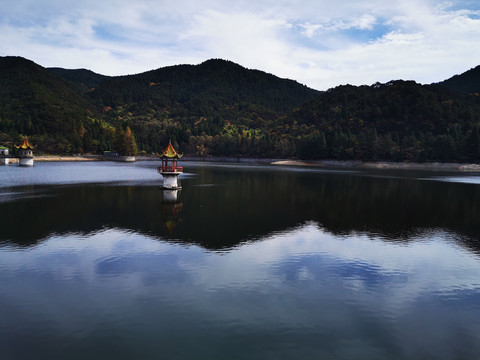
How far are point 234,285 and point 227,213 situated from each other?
2065 cm

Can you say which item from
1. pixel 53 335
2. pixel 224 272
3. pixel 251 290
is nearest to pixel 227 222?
pixel 224 272

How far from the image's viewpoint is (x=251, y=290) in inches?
707

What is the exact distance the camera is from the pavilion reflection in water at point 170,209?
3303cm

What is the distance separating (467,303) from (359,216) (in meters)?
23.0

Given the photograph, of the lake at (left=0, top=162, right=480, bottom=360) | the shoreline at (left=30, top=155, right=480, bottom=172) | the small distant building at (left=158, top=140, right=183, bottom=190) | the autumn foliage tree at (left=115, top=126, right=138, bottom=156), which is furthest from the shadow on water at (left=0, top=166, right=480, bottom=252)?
the autumn foliage tree at (left=115, top=126, right=138, bottom=156)

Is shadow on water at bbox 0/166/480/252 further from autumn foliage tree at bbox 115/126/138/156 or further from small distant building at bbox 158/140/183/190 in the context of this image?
autumn foliage tree at bbox 115/126/138/156

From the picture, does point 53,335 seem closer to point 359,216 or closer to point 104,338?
point 104,338

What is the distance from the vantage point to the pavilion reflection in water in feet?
108

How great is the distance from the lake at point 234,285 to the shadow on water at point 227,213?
1.12 ft

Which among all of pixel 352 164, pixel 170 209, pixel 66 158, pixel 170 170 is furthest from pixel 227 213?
pixel 66 158

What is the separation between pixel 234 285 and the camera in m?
18.6

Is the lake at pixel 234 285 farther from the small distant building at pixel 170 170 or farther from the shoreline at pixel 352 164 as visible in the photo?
the shoreline at pixel 352 164

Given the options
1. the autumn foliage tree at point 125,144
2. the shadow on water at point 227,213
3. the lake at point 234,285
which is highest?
the autumn foliage tree at point 125,144

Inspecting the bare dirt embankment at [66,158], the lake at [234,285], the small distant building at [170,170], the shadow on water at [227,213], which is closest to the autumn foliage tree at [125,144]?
the bare dirt embankment at [66,158]
